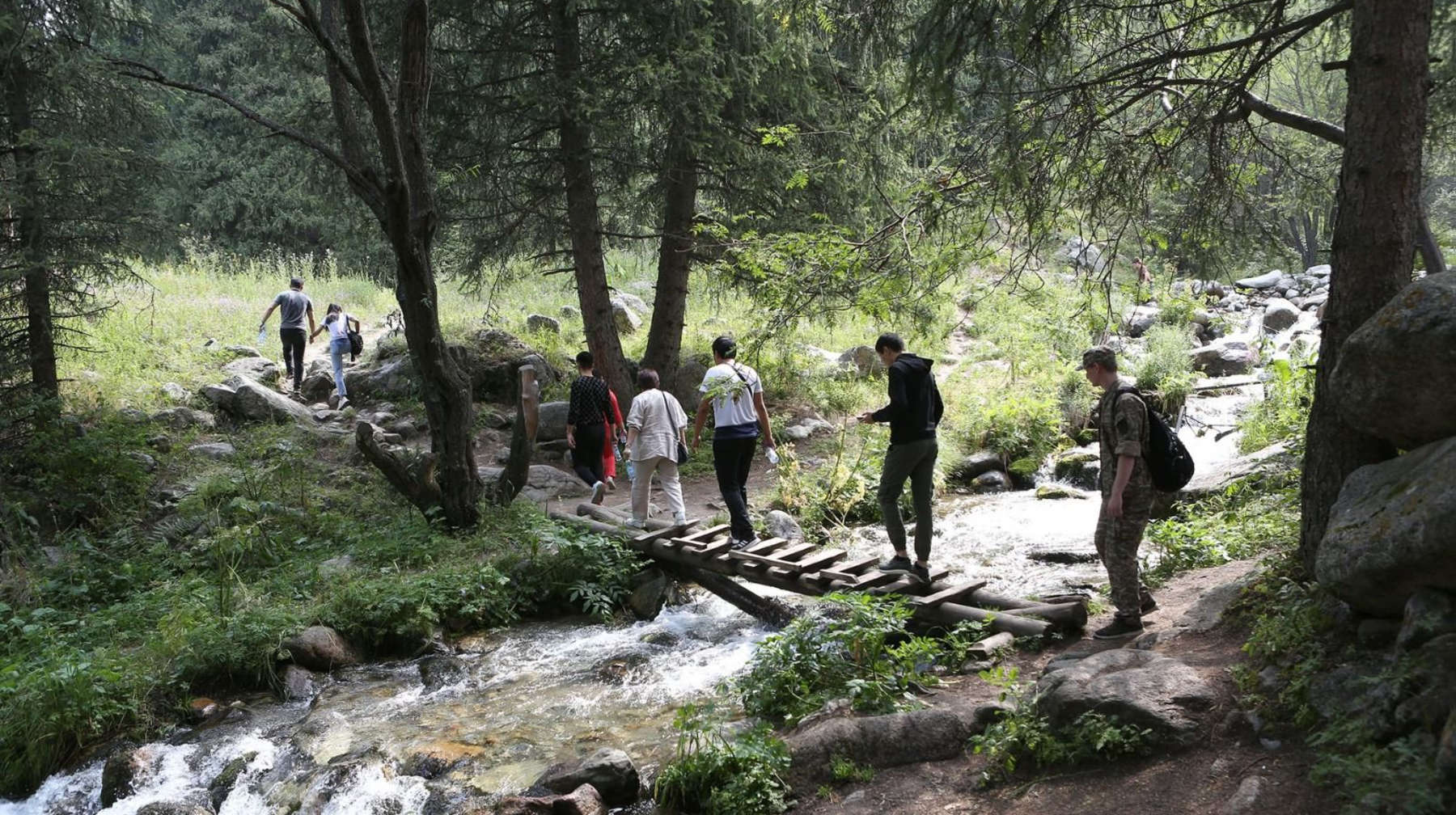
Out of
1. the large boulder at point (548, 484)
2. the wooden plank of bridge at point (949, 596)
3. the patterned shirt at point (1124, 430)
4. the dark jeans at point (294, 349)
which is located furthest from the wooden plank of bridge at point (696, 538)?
the dark jeans at point (294, 349)

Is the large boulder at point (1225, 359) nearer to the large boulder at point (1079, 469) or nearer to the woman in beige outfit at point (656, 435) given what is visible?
the large boulder at point (1079, 469)

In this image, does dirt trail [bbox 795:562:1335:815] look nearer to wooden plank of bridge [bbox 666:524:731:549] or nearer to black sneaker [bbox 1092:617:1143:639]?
black sneaker [bbox 1092:617:1143:639]

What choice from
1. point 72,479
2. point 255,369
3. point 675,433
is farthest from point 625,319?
point 675,433

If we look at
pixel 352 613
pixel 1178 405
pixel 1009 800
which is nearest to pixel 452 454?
pixel 352 613

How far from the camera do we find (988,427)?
14852 millimetres

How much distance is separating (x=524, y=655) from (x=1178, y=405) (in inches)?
Result: 475

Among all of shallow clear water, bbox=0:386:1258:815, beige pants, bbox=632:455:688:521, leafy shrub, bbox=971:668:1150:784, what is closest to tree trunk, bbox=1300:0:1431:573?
leafy shrub, bbox=971:668:1150:784

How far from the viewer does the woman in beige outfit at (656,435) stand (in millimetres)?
9555

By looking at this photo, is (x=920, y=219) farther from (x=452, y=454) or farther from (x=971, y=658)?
(x=452, y=454)

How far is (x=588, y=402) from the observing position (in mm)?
11109

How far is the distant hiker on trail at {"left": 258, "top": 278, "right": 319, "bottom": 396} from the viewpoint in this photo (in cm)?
1653

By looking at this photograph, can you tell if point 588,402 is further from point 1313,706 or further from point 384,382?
point 1313,706

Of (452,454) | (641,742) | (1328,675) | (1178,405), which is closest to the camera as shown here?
(1328,675)

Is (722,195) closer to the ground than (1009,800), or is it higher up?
higher up
